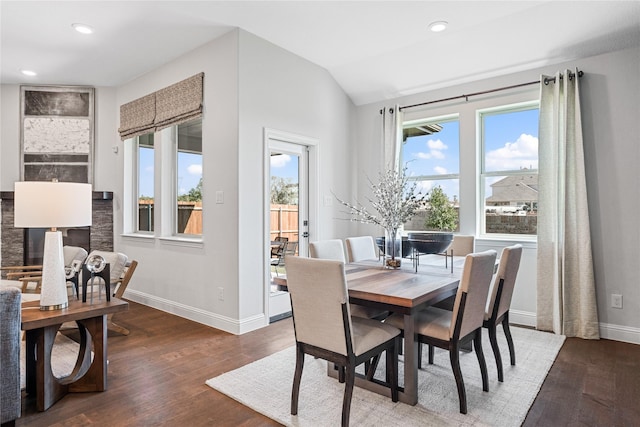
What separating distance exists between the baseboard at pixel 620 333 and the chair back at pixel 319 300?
9.46ft

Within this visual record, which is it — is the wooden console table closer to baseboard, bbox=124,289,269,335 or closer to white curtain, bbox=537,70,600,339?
baseboard, bbox=124,289,269,335

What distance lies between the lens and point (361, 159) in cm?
508

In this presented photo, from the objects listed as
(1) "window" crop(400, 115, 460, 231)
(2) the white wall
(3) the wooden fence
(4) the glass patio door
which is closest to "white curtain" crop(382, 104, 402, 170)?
(1) "window" crop(400, 115, 460, 231)

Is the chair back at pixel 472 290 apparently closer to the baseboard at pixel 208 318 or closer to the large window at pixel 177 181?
the baseboard at pixel 208 318

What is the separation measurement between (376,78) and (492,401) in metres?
3.68

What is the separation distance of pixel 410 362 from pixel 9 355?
207 centimetres

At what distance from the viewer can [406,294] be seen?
1.99 metres

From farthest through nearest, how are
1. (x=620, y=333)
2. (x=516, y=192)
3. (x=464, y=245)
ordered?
1. (x=516, y=192)
2. (x=464, y=245)
3. (x=620, y=333)

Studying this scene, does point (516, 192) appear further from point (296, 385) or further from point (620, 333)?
point (296, 385)

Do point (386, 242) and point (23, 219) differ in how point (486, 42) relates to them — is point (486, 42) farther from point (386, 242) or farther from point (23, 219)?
point (23, 219)

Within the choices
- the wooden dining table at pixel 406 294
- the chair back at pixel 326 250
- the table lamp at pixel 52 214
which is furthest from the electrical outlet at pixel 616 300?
the table lamp at pixel 52 214

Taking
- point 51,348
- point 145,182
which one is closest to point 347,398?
point 51,348

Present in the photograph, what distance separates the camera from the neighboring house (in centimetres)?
395

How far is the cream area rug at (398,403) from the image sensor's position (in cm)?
206
